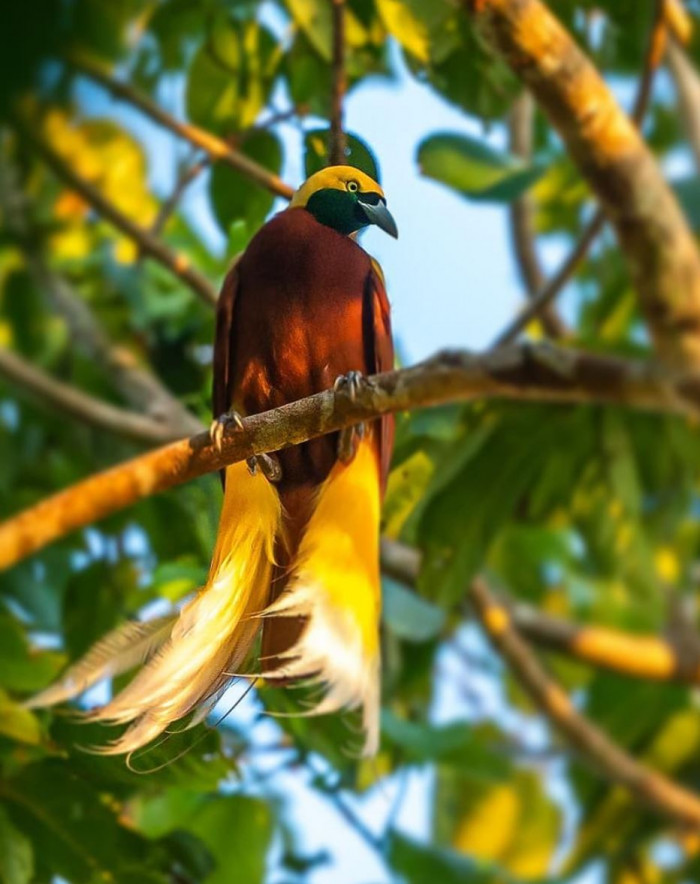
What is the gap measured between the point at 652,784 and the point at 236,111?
221cm

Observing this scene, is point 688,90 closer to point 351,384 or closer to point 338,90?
point 338,90

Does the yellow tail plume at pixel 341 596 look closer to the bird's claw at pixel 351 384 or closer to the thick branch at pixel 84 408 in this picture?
the bird's claw at pixel 351 384

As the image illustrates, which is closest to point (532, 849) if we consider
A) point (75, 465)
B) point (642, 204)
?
point (75, 465)

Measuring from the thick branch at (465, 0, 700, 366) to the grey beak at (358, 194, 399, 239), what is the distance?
2.75 feet

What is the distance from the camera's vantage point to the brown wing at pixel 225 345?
3.90ft

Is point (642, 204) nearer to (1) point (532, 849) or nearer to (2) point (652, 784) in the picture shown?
(2) point (652, 784)

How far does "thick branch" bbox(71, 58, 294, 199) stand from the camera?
4.25 feet

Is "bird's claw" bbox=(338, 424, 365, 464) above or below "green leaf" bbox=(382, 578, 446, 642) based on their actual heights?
below

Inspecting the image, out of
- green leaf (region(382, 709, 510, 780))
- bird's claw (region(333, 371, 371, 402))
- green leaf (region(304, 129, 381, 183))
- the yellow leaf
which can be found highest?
the yellow leaf

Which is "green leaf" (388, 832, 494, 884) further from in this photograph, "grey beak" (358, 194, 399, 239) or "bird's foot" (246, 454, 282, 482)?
"grey beak" (358, 194, 399, 239)

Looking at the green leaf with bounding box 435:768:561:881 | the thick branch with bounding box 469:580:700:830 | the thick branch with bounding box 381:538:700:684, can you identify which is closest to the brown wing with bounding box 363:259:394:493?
the thick branch with bounding box 469:580:700:830

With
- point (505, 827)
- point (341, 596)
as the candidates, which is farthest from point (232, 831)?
point (505, 827)

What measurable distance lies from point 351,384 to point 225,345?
9.4 inches

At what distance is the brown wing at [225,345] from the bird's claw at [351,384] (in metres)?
0.19
